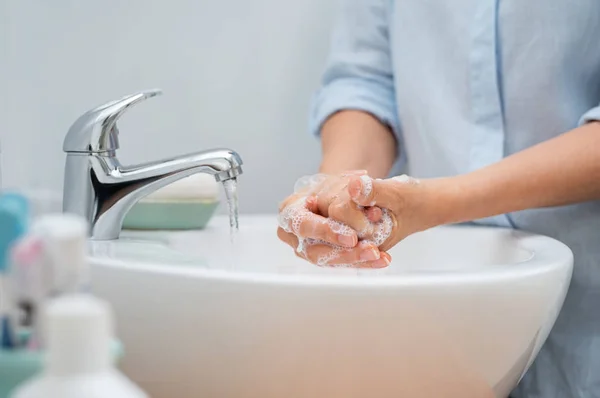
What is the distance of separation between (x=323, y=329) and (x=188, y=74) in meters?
0.59

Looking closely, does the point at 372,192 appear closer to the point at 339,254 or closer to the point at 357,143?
the point at 339,254

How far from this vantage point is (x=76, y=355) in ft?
0.82

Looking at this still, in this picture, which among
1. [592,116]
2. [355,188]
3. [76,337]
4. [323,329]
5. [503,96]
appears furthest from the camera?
[503,96]

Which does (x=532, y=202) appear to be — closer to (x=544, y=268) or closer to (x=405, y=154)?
(x=544, y=268)

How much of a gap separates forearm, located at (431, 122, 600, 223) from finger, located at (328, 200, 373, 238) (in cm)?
9

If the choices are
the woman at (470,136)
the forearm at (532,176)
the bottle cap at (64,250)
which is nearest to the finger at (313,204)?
the woman at (470,136)

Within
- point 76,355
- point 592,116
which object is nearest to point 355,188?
point 592,116

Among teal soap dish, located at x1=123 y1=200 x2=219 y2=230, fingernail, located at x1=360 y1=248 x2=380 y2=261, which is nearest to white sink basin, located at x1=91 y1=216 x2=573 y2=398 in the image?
fingernail, located at x1=360 y1=248 x2=380 y2=261

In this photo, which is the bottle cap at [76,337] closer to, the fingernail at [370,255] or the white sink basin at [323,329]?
the white sink basin at [323,329]

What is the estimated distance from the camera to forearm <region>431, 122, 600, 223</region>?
677mm

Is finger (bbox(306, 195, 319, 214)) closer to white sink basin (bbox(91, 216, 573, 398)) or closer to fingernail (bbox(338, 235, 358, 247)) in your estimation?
fingernail (bbox(338, 235, 358, 247))

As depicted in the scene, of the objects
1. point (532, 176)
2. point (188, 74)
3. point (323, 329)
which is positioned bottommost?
point (323, 329)

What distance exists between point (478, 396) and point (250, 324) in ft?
0.59

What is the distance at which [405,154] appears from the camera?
0.99m
